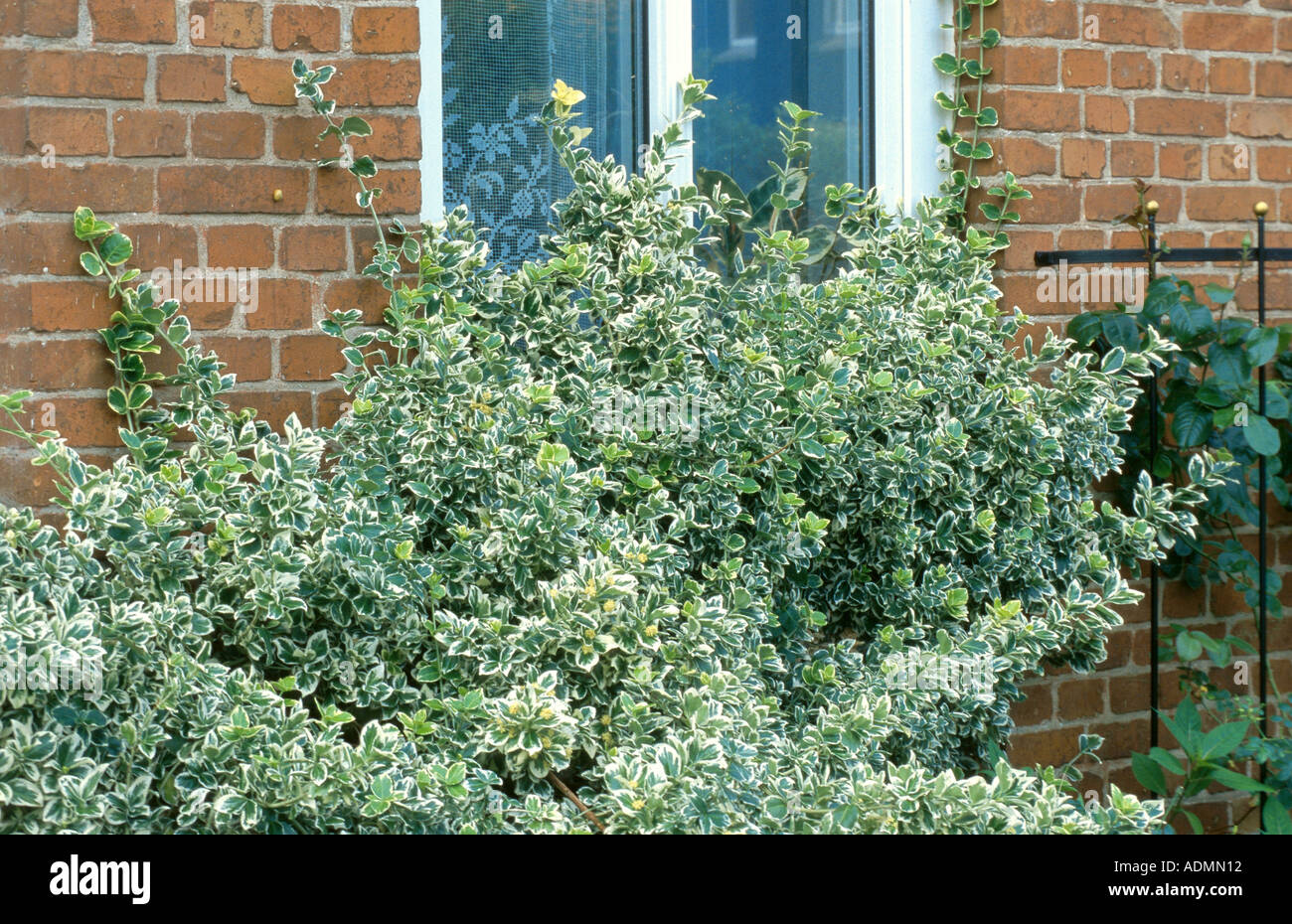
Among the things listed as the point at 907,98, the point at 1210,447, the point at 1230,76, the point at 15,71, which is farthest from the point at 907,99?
the point at 15,71

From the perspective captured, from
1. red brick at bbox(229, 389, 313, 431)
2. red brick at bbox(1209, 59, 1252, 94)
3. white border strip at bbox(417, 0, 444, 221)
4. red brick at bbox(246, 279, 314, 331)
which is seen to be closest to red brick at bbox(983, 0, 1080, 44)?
red brick at bbox(1209, 59, 1252, 94)

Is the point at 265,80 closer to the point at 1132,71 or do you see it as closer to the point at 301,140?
the point at 301,140

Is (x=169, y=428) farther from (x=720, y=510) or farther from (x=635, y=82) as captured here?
(x=635, y=82)

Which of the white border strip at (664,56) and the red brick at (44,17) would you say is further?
the white border strip at (664,56)

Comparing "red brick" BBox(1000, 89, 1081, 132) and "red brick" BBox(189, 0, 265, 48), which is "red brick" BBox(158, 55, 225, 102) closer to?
"red brick" BBox(189, 0, 265, 48)

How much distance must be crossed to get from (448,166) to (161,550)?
3.83ft

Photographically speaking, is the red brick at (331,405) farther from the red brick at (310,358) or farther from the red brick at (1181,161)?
the red brick at (1181,161)

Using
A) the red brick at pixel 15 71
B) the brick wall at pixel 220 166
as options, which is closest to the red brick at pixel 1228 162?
the brick wall at pixel 220 166

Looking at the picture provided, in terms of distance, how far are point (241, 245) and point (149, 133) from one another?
272 mm

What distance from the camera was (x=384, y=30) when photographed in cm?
252

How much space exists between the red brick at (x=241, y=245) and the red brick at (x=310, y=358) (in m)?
0.17

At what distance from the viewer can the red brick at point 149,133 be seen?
233 cm

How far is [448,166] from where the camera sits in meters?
2.76

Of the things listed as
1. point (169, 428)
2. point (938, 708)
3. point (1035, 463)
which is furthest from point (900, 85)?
point (169, 428)
